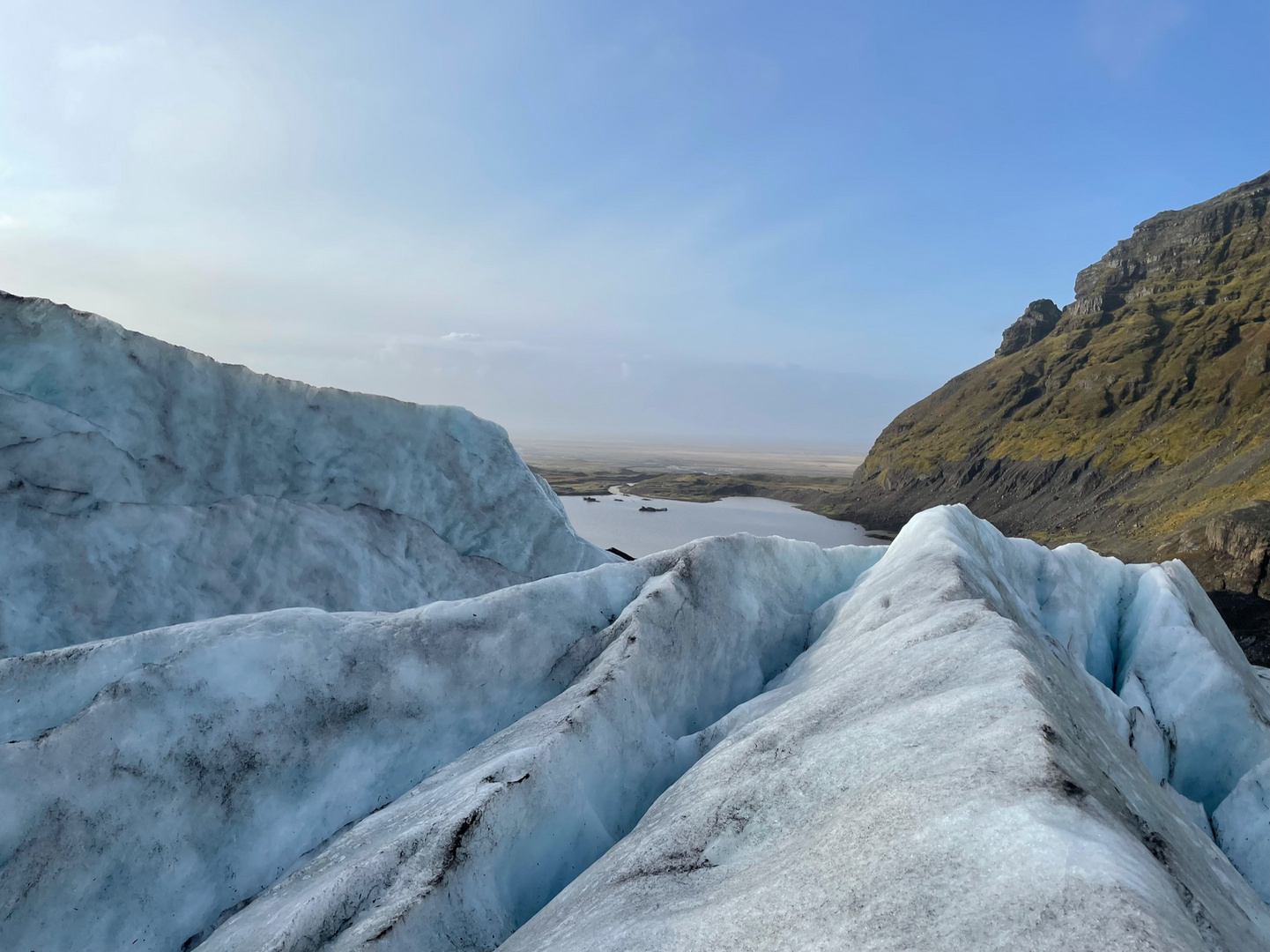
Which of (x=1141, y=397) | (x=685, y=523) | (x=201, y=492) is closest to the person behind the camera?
(x=201, y=492)

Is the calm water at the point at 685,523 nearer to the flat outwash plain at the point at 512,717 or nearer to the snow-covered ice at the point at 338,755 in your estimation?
the flat outwash plain at the point at 512,717

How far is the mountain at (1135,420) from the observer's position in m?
49.5

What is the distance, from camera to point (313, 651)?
795 centimetres

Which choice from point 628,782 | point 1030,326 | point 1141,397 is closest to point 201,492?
point 628,782

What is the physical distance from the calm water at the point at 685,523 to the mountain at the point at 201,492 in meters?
35.9

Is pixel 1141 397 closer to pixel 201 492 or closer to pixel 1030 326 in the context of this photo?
pixel 1030 326

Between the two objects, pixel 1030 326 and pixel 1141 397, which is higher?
pixel 1030 326

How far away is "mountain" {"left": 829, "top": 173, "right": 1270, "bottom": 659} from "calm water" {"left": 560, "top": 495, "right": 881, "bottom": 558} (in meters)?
8.64

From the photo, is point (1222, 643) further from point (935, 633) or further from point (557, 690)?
point (557, 690)

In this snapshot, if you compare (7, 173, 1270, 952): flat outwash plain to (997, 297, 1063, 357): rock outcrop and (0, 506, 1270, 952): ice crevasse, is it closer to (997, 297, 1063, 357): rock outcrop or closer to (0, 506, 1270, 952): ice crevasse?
(0, 506, 1270, 952): ice crevasse

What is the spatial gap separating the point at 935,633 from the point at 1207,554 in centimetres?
4389

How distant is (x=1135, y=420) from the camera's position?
2857 inches

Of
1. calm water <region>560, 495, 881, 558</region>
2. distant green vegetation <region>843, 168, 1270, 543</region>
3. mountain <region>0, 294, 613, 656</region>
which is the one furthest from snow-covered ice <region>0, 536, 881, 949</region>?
distant green vegetation <region>843, 168, 1270, 543</region>

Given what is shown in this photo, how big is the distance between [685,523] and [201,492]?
66.6m
